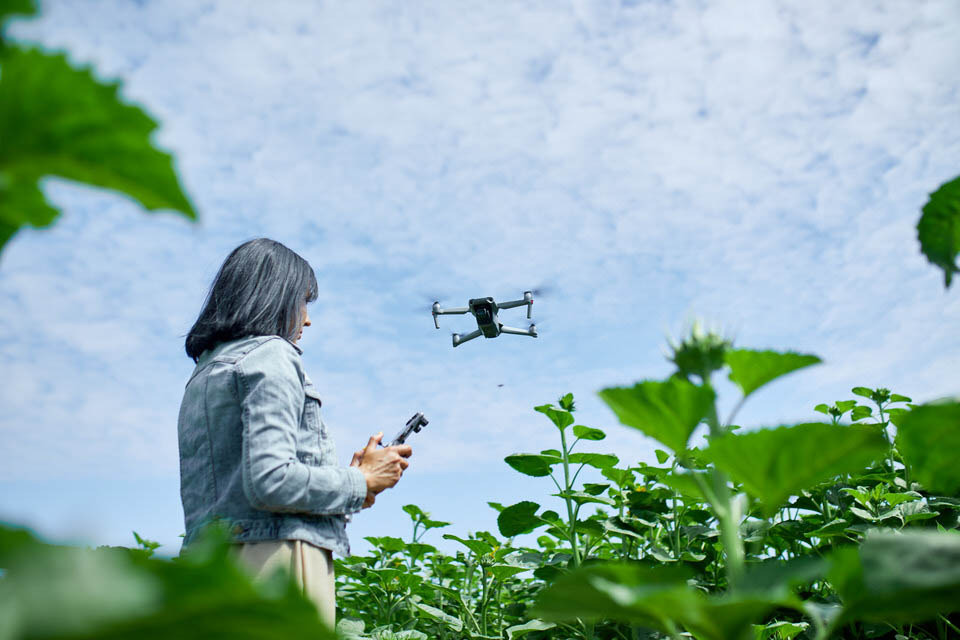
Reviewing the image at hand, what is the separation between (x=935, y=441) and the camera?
701 mm

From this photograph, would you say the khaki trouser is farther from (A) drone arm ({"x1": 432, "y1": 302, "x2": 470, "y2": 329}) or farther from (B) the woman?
(A) drone arm ({"x1": 432, "y1": 302, "x2": 470, "y2": 329})

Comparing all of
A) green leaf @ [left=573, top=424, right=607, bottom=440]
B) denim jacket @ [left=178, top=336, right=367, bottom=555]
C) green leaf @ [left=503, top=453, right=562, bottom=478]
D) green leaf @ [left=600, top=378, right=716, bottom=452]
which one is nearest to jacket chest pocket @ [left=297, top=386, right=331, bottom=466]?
denim jacket @ [left=178, top=336, right=367, bottom=555]

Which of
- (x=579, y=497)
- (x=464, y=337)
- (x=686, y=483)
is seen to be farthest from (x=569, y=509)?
(x=464, y=337)

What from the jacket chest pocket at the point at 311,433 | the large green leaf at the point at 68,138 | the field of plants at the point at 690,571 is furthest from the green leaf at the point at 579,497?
the large green leaf at the point at 68,138

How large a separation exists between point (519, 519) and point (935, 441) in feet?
6.90

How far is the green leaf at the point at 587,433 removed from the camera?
2.81m

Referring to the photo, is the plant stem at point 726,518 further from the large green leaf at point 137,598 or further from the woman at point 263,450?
the woman at point 263,450

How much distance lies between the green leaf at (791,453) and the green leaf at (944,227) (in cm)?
22

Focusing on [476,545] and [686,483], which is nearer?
[686,483]

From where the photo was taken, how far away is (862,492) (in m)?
2.70

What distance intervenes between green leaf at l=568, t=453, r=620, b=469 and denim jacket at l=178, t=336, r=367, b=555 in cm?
80

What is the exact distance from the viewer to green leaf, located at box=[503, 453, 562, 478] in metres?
2.61

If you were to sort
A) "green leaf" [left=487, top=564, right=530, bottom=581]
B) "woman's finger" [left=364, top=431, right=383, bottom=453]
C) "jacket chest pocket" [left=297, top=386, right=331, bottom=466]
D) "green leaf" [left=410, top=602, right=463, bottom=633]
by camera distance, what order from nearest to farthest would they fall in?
"jacket chest pocket" [left=297, top=386, right=331, bottom=466]
"woman's finger" [left=364, top=431, right=383, bottom=453]
"green leaf" [left=487, top=564, right=530, bottom=581]
"green leaf" [left=410, top=602, right=463, bottom=633]

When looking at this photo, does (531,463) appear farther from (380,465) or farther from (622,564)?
(622,564)
